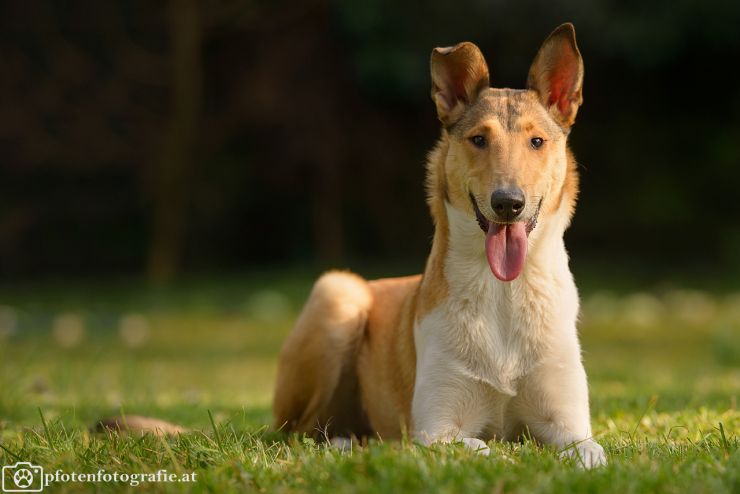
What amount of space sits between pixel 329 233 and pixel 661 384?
1134 cm

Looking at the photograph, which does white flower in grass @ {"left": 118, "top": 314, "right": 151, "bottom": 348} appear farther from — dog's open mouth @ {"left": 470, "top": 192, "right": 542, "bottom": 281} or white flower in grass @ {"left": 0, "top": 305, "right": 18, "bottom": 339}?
dog's open mouth @ {"left": 470, "top": 192, "right": 542, "bottom": 281}

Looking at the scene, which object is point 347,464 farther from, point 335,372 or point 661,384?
point 661,384

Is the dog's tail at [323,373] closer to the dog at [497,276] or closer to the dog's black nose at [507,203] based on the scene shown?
the dog at [497,276]

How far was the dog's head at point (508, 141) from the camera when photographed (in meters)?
4.29

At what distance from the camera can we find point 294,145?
688 inches

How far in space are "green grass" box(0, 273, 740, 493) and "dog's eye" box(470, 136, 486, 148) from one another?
1326 millimetres

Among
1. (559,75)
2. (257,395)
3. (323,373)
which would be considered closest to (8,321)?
(257,395)

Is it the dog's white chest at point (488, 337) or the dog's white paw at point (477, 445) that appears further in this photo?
the dog's white chest at point (488, 337)

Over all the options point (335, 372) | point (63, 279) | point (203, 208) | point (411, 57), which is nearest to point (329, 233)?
point (203, 208)

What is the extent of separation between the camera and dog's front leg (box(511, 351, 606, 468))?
4.46 meters

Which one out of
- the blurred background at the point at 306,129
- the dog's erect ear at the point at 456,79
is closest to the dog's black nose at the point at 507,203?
the dog's erect ear at the point at 456,79

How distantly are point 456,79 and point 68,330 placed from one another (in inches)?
324

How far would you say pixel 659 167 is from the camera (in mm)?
18031

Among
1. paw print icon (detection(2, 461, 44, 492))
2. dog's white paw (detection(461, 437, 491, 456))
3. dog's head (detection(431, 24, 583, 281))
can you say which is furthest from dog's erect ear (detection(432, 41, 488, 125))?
paw print icon (detection(2, 461, 44, 492))
